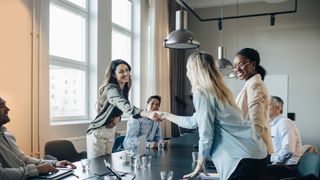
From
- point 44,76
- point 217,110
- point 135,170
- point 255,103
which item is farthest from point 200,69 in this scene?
point 44,76

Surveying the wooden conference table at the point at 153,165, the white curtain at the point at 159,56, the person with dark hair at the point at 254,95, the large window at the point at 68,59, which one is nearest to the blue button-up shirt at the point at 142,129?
the wooden conference table at the point at 153,165

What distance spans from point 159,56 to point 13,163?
4267 mm

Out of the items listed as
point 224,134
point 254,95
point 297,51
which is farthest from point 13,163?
point 297,51

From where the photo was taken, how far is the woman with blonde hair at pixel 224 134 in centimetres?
178

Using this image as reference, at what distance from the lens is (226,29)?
741 centimetres

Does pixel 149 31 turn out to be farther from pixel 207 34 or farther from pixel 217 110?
pixel 217 110

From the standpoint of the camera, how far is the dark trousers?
5.81 ft

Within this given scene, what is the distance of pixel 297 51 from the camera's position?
6836 mm

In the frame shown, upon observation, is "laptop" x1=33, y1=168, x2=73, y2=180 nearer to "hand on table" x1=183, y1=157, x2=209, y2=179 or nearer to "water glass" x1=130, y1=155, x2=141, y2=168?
"water glass" x1=130, y1=155, x2=141, y2=168

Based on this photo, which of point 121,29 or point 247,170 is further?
point 121,29

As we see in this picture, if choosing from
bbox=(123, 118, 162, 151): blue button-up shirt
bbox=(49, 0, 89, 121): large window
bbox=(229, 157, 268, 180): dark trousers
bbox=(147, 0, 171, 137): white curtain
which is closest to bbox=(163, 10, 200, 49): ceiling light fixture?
bbox=(123, 118, 162, 151): blue button-up shirt

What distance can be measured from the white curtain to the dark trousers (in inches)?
172

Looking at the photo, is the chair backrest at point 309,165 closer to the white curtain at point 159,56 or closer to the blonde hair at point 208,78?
the blonde hair at point 208,78

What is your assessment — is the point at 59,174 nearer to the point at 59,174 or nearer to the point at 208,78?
the point at 59,174
